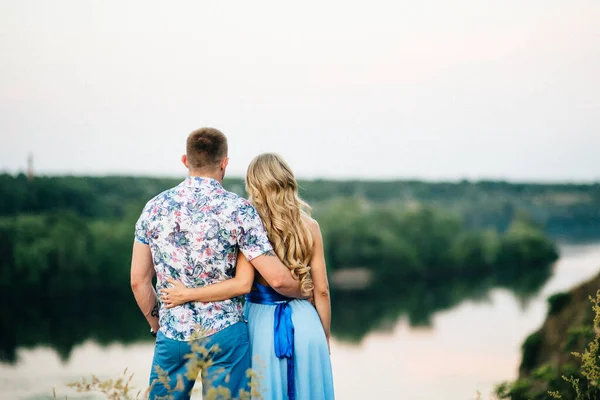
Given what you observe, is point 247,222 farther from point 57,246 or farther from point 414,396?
point 57,246

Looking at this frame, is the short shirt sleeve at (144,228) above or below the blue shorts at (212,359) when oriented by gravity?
above

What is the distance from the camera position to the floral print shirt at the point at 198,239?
2447 mm

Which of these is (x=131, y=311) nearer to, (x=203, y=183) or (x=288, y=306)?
(x=288, y=306)

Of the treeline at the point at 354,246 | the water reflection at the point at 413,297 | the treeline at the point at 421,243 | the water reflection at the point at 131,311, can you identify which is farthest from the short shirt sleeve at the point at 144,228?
the treeline at the point at 421,243

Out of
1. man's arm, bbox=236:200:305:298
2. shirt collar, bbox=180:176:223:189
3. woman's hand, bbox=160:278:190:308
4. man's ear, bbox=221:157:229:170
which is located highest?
man's ear, bbox=221:157:229:170

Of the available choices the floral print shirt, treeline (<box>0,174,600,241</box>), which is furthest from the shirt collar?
treeline (<box>0,174,600,241</box>)

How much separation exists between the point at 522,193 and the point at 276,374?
66080 millimetres

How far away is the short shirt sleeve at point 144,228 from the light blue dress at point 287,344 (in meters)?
0.63

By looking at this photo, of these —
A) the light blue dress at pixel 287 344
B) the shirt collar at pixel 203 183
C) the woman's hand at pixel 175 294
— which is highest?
the shirt collar at pixel 203 183

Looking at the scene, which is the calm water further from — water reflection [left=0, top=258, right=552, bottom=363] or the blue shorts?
the blue shorts

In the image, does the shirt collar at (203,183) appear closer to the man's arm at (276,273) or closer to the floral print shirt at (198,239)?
the floral print shirt at (198,239)

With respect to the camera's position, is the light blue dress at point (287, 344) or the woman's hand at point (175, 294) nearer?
the woman's hand at point (175, 294)

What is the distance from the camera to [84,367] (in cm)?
2880

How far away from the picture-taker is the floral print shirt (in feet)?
8.03
